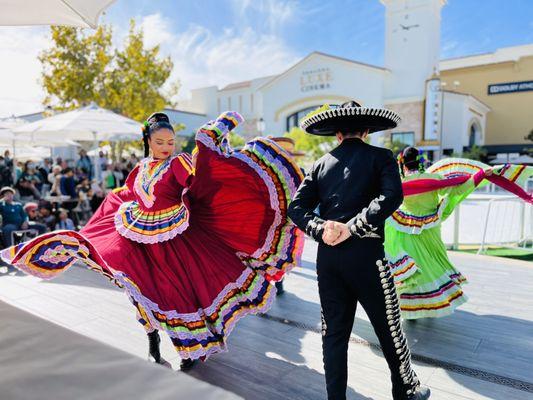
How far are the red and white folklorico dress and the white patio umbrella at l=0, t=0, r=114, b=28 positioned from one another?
1063mm

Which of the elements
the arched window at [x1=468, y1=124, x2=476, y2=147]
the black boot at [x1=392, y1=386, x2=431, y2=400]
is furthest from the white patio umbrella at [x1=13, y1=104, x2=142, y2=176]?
the arched window at [x1=468, y1=124, x2=476, y2=147]

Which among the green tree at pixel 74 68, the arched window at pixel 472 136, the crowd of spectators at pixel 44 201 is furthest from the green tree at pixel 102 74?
the arched window at pixel 472 136

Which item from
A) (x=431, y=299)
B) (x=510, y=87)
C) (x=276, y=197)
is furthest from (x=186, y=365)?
(x=510, y=87)

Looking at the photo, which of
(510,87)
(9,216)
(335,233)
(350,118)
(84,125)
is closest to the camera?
(335,233)

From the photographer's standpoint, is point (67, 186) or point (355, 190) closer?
point (355, 190)

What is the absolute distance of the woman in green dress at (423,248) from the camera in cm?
333

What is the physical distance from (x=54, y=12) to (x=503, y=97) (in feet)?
120

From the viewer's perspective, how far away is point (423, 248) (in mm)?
3545

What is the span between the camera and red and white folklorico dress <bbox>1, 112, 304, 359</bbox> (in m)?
2.55

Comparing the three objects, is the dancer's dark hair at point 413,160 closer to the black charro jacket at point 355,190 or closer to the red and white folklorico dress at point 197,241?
the red and white folklorico dress at point 197,241

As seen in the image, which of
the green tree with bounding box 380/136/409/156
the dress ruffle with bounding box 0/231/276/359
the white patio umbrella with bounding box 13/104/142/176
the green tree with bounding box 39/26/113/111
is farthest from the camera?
the green tree with bounding box 380/136/409/156

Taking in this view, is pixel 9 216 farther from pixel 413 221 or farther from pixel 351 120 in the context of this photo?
pixel 351 120

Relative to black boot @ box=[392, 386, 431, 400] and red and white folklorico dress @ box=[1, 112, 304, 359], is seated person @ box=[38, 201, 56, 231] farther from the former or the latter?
black boot @ box=[392, 386, 431, 400]

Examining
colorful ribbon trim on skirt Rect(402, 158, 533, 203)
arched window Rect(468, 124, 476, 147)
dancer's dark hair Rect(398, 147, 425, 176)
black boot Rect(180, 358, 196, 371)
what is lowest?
black boot Rect(180, 358, 196, 371)
